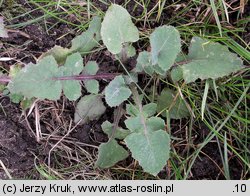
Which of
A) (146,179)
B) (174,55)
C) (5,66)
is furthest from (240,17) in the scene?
(5,66)

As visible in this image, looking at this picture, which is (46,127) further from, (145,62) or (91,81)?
(145,62)

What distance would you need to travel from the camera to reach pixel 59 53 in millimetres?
1584

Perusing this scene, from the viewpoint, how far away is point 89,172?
1.60 m

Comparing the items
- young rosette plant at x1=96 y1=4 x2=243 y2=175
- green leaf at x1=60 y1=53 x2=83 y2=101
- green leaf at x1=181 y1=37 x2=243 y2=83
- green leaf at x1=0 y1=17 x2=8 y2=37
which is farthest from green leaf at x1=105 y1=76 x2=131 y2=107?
green leaf at x1=0 y1=17 x2=8 y2=37

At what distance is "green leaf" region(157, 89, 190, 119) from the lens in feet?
5.22

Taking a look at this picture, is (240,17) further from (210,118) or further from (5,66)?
(5,66)

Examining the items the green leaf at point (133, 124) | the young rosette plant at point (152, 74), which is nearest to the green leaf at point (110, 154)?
the young rosette plant at point (152, 74)

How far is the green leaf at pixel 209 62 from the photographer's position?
4.81 ft

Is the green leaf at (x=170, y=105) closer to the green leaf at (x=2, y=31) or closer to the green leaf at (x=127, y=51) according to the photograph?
the green leaf at (x=127, y=51)

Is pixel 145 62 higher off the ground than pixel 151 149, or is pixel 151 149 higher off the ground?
pixel 145 62

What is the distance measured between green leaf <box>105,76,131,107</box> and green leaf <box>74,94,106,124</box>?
133 mm

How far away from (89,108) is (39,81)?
0.23m

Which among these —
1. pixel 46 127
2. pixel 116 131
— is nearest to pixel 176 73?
pixel 116 131

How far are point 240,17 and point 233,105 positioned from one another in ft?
1.13
